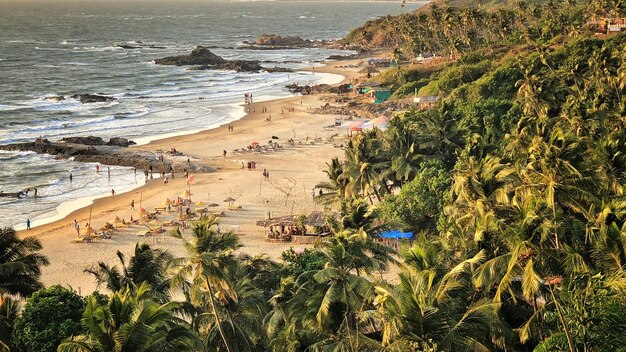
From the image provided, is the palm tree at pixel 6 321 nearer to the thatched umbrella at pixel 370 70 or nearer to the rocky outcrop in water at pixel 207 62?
the thatched umbrella at pixel 370 70

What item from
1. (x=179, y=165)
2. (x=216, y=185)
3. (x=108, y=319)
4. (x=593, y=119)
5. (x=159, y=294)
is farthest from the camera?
(x=179, y=165)

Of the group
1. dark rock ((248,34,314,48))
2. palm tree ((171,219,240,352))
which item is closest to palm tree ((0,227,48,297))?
palm tree ((171,219,240,352))

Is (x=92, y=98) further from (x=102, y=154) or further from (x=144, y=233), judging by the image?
(x=144, y=233)

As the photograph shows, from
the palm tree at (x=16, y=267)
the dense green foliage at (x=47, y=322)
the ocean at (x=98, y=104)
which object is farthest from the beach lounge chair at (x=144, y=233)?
the dense green foliage at (x=47, y=322)

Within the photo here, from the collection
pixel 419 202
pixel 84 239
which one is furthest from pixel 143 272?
pixel 84 239

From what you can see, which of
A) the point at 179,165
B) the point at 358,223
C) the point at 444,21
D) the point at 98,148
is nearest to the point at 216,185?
the point at 179,165

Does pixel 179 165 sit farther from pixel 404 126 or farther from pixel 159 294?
pixel 159 294
